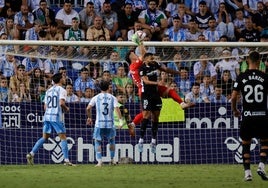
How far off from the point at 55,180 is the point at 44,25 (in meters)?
10.8

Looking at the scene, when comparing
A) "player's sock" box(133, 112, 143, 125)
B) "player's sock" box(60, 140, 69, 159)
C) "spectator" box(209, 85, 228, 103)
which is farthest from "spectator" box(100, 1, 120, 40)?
"player's sock" box(60, 140, 69, 159)

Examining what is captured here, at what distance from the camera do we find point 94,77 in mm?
26000

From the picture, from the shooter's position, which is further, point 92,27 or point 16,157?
point 92,27

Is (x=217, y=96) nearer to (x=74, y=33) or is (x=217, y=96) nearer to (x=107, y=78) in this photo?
(x=107, y=78)

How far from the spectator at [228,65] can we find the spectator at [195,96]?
0.65 m

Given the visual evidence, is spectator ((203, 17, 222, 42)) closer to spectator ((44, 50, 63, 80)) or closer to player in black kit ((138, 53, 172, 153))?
spectator ((44, 50, 63, 80))

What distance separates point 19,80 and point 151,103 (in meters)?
3.61

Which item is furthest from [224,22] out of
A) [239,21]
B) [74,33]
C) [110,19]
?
[74,33]

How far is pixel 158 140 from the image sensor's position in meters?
25.5

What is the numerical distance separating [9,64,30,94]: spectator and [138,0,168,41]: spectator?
464cm

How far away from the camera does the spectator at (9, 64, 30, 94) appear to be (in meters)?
25.4

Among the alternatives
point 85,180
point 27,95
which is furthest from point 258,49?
point 85,180

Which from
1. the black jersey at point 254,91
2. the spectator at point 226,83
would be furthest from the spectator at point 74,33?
the black jersey at point 254,91

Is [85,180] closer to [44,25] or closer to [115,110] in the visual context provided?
[115,110]
